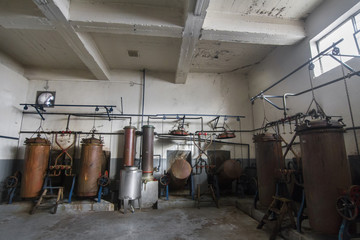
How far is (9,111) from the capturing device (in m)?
5.00

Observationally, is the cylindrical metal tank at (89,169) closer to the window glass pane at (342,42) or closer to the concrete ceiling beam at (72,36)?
the concrete ceiling beam at (72,36)

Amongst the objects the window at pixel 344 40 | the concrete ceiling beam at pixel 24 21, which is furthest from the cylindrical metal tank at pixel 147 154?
the window at pixel 344 40

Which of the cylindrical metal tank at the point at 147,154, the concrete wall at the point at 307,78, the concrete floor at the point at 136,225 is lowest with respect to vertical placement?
the concrete floor at the point at 136,225

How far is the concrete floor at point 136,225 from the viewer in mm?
2994

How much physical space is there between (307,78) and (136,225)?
170 inches

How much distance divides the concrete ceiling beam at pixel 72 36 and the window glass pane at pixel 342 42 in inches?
183

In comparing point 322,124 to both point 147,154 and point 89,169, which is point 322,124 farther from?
point 89,169

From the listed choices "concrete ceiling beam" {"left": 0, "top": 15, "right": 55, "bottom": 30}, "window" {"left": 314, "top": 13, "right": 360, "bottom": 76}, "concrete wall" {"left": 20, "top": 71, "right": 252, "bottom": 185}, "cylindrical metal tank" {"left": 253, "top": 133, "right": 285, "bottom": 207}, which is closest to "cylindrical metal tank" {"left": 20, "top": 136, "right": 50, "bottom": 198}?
"concrete wall" {"left": 20, "top": 71, "right": 252, "bottom": 185}

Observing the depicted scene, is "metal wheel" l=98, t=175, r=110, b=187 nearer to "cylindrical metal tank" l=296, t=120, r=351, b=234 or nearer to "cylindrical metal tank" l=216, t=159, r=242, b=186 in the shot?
"cylindrical metal tank" l=216, t=159, r=242, b=186

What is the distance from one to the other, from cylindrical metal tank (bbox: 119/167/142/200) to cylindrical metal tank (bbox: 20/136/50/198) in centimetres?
196

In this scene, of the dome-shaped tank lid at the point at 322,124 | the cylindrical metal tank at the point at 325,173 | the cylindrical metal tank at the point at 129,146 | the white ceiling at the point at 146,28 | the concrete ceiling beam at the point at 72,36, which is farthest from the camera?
the cylindrical metal tank at the point at 129,146

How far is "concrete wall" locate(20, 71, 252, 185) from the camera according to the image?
18.2 ft

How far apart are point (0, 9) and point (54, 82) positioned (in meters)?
2.82

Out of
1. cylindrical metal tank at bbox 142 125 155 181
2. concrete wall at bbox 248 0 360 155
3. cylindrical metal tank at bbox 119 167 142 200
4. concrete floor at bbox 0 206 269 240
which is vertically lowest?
concrete floor at bbox 0 206 269 240
